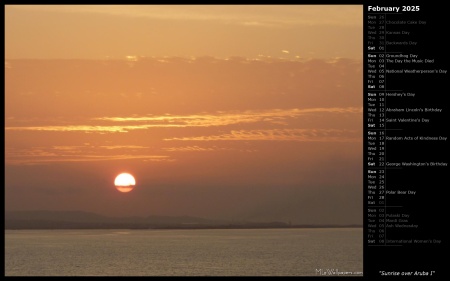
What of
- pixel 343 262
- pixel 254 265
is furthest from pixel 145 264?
pixel 343 262

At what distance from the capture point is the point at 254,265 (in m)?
114
